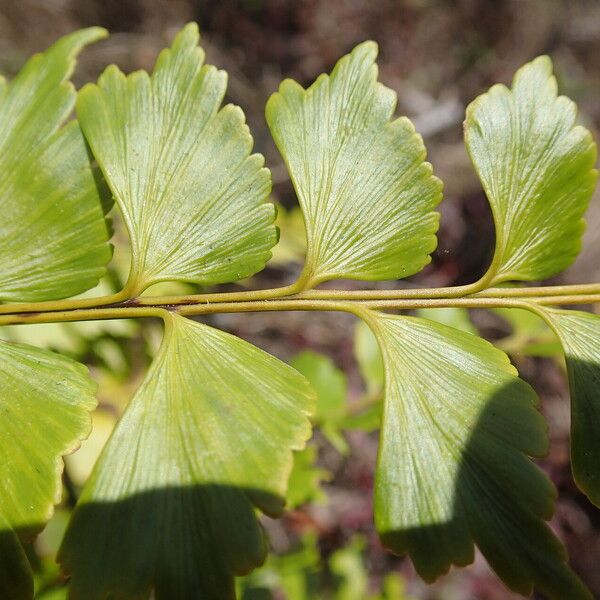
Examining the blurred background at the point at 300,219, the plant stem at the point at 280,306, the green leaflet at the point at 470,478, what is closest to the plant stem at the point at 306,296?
the plant stem at the point at 280,306

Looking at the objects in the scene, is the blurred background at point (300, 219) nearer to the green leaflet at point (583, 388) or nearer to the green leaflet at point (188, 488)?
the green leaflet at point (583, 388)

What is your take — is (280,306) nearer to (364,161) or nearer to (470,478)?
(364,161)

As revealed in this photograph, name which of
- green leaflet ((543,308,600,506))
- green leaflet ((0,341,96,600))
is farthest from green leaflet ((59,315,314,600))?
green leaflet ((543,308,600,506))

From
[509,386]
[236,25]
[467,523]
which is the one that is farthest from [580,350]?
[236,25]

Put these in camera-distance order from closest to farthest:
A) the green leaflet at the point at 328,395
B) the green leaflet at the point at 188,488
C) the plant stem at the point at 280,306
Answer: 1. the green leaflet at the point at 188,488
2. the plant stem at the point at 280,306
3. the green leaflet at the point at 328,395

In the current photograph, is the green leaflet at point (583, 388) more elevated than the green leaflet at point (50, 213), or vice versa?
the green leaflet at point (50, 213)

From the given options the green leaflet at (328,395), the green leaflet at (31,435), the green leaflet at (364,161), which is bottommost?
the green leaflet at (328,395)

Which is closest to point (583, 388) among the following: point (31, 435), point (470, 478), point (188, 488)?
point (470, 478)
